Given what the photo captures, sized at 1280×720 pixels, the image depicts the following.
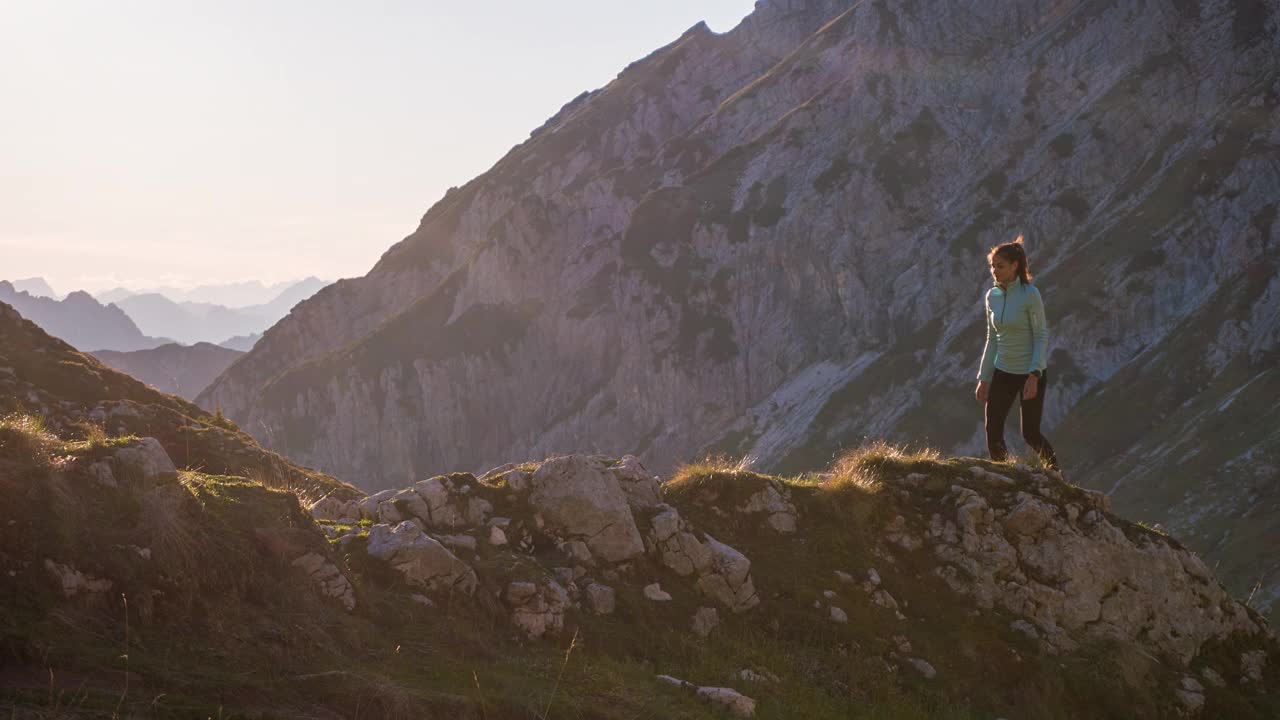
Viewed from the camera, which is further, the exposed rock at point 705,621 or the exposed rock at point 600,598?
the exposed rock at point 705,621

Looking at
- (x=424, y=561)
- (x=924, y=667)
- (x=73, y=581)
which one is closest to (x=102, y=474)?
(x=73, y=581)

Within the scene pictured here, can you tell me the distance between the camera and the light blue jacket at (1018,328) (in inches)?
534

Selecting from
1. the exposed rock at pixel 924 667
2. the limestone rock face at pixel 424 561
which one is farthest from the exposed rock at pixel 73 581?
the exposed rock at pixel 924 667

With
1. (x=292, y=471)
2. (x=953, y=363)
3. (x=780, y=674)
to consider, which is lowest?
(x=953, y=363)

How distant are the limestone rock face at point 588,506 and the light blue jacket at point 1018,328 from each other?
577cm

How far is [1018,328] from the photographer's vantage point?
13.7 meters

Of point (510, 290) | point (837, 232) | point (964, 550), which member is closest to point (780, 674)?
point (964, 550)

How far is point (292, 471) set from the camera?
18469 millimetres

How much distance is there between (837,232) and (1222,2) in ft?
161

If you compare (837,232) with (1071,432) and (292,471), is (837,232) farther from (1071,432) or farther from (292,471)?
(292,471)

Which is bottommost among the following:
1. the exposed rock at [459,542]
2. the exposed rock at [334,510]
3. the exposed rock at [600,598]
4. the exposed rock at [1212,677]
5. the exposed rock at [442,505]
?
the exposed rock at [1212,677]

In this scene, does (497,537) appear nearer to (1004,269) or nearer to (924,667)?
(924,667)

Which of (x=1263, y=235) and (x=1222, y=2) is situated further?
(x=1222, y=2)

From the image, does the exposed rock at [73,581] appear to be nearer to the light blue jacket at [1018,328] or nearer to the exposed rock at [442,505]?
the exposed rock at [442,505]
